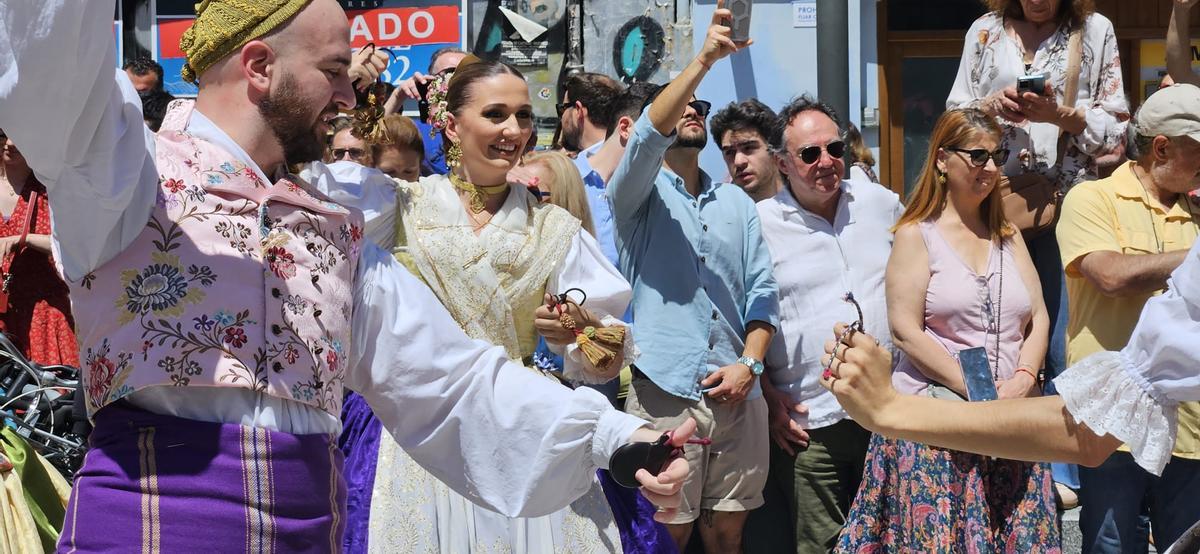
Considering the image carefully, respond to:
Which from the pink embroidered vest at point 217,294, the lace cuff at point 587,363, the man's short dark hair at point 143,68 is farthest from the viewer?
the man's short dark hair at point 143,68

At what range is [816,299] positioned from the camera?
5.21m

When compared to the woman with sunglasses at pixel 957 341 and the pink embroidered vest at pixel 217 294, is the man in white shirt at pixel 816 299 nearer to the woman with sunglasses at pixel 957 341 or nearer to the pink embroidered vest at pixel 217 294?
the woman with sunglasses at pixel 957 341

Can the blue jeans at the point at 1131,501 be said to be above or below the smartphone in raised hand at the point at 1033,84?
below

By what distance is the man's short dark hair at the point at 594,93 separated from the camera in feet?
19.2

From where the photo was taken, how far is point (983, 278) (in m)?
4.79

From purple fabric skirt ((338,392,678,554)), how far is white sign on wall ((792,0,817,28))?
5314mm

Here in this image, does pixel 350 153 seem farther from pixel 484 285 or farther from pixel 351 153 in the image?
pixel 484 285

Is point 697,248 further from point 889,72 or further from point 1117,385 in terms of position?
point 889,72

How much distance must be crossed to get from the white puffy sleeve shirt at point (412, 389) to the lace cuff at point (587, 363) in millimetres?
1290

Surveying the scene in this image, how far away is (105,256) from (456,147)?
2114 mm

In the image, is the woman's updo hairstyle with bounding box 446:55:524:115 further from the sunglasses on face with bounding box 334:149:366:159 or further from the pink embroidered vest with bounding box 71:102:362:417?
the pink embroidered vest with bounding box 71:102:362:417

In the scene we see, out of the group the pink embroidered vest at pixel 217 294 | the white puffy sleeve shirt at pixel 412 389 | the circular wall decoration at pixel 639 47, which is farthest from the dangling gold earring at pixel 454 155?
the circular wall decoration at pixel 639 47

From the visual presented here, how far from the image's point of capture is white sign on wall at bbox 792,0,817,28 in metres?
9.07

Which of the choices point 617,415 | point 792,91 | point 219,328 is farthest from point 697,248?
point 792,91
